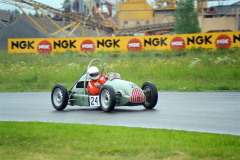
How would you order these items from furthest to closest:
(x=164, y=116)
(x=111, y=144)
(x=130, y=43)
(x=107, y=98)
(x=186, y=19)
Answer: (x=186, y=19), (x=130, y=43), (x=107, y=98), (x=164, y=116), (x=111, y=144)

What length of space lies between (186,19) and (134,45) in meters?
35.0

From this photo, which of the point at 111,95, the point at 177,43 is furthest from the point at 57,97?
the point at 177,43

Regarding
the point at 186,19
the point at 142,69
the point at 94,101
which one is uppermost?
the point at 186,19

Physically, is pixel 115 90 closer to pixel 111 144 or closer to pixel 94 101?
pixel 94 101

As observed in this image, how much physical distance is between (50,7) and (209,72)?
41.7 m

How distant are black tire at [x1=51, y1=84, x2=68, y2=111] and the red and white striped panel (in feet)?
8.04

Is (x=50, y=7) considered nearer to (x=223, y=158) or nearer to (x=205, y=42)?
(x=205, y=42)

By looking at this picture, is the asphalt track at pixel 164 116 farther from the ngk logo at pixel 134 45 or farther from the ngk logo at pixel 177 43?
the ngk logo at pixel 134 45

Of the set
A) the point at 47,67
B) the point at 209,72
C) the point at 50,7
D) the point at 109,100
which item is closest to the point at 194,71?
the point at 209,72

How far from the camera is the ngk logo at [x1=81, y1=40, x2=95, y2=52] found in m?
33.3

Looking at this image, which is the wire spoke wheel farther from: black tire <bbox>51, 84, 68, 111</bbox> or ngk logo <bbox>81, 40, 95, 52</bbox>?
ngk logo <bbox>81, 40, 95, 52</bbox>

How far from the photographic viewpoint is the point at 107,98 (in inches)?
442

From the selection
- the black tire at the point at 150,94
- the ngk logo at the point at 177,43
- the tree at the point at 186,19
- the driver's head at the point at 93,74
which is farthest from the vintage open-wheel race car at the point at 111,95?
the tree at the point at 186,19

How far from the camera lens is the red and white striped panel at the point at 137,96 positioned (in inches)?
428
